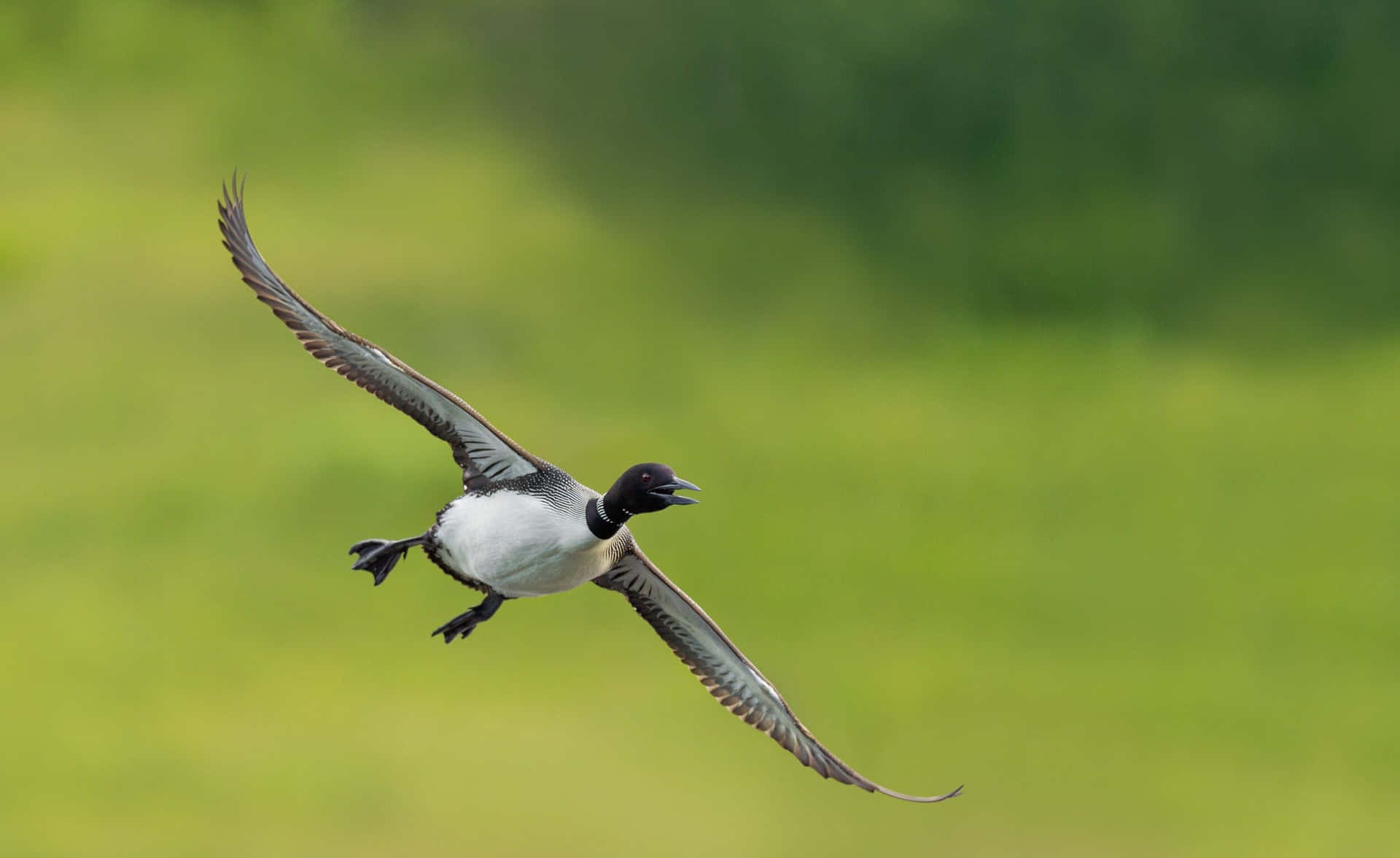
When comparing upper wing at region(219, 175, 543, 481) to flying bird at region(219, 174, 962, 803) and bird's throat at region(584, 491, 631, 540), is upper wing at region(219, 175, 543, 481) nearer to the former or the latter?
flying bird at region(219, 174, 962, 803)

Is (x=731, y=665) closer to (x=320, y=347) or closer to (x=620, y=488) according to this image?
(x=620, y=488)

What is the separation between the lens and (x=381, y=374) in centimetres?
1306

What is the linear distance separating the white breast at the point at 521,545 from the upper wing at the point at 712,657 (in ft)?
3.43

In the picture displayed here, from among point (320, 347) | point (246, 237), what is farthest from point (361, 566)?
point (246, 237)

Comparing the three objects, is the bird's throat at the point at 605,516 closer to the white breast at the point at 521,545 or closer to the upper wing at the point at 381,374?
the white breast at the point at 521,545

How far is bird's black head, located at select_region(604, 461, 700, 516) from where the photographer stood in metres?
11.8

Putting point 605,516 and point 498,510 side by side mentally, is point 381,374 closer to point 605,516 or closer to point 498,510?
point 498,510

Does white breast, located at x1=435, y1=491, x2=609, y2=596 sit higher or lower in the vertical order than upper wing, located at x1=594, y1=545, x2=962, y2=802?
higher

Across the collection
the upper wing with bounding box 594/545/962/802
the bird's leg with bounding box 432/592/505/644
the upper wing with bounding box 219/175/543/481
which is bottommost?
the upper wing with bounding box 594/545/962/802

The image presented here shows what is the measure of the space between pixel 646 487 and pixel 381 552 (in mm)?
2707

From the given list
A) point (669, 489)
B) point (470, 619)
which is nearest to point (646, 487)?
point (669, 489)

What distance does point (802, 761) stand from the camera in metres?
13.7

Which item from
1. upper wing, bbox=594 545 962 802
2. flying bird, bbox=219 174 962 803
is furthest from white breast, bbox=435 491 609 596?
upper wing, bbox=594 545 962 802

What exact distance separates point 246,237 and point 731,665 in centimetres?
577
